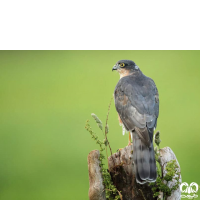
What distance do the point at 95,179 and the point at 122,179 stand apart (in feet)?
0.76

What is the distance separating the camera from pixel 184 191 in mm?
2756

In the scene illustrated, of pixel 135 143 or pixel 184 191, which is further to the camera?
pixel 184 191

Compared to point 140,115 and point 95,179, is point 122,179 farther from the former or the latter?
point 140,115

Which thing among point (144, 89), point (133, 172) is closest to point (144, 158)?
point (133, 172)

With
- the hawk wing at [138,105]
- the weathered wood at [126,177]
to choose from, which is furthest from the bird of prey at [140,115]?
the weathered wood at [126,177]

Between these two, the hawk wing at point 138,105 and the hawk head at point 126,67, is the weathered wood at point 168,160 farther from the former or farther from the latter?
the hawk head at point 126,67

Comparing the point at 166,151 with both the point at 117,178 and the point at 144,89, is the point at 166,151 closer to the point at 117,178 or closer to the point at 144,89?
the point at 117,178

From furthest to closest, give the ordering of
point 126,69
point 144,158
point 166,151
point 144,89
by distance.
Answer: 1. point 126,69
2. point 144,89
3. point 166,151
4. point 144,158

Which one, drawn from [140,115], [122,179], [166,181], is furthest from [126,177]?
[140,115]

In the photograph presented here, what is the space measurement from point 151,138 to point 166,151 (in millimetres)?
216

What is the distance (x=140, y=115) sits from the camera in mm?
2658

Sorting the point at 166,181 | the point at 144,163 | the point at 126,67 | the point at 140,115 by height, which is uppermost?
the point at 126,67

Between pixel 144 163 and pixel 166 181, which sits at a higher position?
pixel 144 163

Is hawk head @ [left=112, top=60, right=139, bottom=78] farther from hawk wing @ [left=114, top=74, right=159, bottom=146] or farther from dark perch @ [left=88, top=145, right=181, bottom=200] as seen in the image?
dark perch @ [left=88, top=145, right=181, bottom=200]
